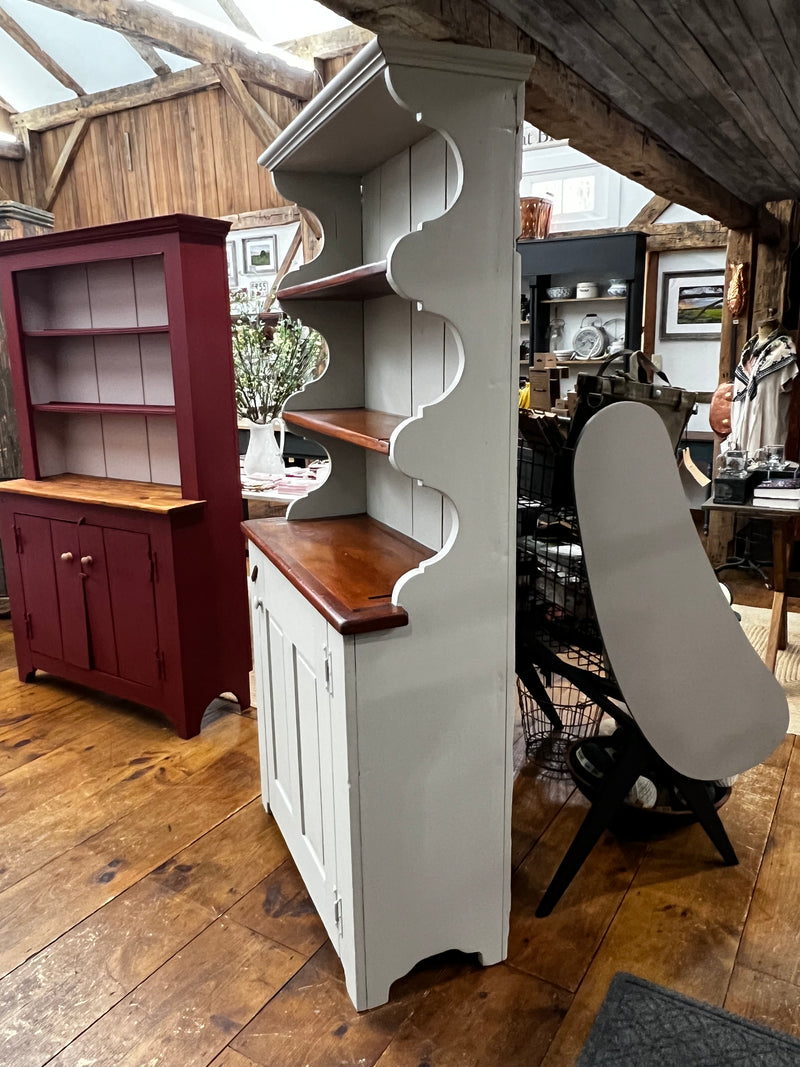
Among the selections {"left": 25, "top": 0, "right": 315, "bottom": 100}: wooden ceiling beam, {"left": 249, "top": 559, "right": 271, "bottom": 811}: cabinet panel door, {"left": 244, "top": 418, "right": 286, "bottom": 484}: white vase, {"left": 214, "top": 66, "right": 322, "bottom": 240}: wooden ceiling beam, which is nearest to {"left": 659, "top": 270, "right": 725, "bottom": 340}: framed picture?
{"left": 214, "top": 66, "right": 322, "bottom": 240}: wooden ceiling beam

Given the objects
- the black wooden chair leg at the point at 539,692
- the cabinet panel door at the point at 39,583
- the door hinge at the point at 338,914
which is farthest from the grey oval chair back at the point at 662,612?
the cabinet panel door at the point at 39,583

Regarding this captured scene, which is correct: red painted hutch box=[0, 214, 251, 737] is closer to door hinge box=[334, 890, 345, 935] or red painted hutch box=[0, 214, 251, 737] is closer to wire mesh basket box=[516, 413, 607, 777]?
wire mesh basket box=[516, 413, 607, 777]

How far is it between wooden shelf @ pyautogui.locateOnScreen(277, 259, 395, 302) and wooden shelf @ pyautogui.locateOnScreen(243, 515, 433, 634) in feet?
2.08

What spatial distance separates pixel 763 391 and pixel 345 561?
381 centimetres

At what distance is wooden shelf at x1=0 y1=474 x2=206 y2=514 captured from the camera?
115 inches

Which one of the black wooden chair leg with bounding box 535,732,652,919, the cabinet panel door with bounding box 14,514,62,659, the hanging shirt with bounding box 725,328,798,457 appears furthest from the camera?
the hanging shirt with bounding box 725,328,798,457

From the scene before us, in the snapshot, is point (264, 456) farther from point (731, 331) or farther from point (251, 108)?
point (251, 108)

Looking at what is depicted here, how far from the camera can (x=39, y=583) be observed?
3.36 m

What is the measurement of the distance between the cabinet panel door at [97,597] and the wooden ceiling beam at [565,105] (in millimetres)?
2138

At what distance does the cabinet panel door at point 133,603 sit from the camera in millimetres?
2984

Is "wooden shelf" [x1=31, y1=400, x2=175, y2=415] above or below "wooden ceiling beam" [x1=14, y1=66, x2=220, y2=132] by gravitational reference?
below

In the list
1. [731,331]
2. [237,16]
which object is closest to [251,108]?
[237,16]

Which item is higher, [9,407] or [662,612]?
[9,407]

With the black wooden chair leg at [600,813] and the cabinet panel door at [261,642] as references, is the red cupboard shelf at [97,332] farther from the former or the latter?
the black wooden chair leg at [600,813]
